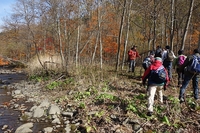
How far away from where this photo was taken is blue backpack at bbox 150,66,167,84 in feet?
24.0

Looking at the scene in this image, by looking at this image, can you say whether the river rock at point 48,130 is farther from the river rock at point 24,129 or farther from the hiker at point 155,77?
the hiker at point 155,77

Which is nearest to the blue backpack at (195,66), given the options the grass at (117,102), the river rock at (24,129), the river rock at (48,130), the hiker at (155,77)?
the grass at (117,102)

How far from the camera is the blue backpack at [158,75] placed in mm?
7320

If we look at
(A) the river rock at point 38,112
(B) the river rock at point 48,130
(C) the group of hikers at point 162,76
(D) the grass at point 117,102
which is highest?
(C) the group of hikers at point 162,76

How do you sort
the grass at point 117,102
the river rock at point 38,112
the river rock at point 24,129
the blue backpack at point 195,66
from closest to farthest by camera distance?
the grass at point 117,102
the river rock at point 24,129
the blue backpack at point 195,66
the river rock at point 38,112

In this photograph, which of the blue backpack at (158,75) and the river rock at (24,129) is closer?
the blue backpack at (158,75)

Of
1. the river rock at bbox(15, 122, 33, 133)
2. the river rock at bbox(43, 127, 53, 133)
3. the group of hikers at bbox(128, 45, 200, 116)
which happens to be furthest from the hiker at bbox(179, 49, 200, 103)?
the river rock at bbox(15, 122, 33, 133)

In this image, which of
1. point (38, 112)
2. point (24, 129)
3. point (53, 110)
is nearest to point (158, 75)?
point (53, 110)

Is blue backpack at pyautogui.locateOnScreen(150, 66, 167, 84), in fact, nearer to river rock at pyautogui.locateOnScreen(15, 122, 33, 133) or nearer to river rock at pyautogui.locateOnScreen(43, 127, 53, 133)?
river rock at pyautogui.locateOnScreen(43, 127, 53, 133)

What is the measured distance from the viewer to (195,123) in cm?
675

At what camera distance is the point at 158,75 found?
7.33 m

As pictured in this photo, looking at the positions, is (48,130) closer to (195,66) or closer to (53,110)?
(53,110)

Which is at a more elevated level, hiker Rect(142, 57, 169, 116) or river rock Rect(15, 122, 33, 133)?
hiker Rect(142, 57, 169, 116)

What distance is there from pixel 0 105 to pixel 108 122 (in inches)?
256
